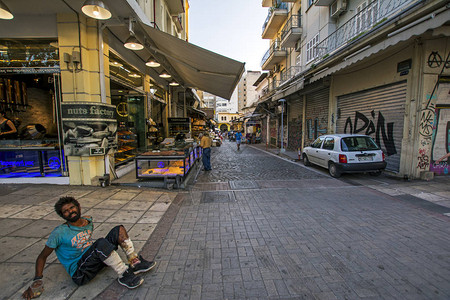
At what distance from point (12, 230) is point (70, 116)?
3471mm

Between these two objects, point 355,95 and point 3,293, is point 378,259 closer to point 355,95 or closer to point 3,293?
point 3,293

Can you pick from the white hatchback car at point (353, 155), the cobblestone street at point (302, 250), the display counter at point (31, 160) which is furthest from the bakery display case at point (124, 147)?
the white hatchback car at point (353, 155)

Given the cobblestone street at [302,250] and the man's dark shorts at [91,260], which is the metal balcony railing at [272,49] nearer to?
the cobblestone street at [302,250]

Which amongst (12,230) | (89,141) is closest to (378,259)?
(12,230)

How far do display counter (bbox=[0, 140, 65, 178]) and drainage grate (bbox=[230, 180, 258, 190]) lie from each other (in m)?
5.32

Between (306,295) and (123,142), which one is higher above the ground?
(123,142)

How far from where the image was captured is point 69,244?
7.76 feet

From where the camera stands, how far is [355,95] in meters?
10.3

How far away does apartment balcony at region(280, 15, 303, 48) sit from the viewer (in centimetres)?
1692

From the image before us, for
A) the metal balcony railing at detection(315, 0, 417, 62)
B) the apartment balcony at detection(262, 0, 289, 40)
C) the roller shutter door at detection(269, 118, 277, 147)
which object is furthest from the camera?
the roller shutter door at detection(269, 118, 277, 147)

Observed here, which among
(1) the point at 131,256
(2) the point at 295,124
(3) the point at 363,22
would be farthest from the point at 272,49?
(1) the point at 131,256

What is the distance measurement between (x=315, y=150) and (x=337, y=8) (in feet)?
28.4

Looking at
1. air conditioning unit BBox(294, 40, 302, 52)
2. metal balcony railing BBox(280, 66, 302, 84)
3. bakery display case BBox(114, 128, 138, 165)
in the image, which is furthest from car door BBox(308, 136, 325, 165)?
air conditioning unit BBox(294, 40, 302, 52)

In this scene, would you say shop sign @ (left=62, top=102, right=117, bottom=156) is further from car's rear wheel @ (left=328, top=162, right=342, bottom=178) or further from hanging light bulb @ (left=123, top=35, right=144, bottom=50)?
car's rear wheel @ (left=328, top=162, right=342, bottom=178)
